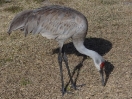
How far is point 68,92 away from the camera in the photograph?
657 cm

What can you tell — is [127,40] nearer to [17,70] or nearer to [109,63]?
[109,63]

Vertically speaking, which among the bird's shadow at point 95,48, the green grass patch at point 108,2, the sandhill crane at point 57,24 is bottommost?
the green grass patch at point 108,2

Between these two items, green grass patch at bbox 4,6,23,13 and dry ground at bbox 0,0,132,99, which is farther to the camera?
green grass patch at bbox 4,6,23,13

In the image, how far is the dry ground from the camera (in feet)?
21.5

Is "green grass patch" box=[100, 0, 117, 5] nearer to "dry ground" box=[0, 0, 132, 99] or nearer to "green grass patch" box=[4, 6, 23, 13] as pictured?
"dry ground" box=[0, 0, 132, 99]

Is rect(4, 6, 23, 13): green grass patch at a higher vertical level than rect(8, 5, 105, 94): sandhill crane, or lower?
lower

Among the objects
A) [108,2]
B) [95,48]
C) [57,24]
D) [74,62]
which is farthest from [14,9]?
[57,24]

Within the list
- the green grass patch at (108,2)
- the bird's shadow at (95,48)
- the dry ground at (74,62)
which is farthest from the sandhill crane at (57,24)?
the green grass patch at (108,2)

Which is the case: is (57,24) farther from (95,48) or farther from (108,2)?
(108,2)

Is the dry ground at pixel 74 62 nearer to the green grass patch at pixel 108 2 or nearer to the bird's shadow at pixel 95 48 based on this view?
the bird's shadow at pixel 95 48

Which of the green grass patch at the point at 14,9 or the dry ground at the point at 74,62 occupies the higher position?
the dry ground at the point at 74,62

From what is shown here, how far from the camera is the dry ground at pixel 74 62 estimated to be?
6543 millimetres

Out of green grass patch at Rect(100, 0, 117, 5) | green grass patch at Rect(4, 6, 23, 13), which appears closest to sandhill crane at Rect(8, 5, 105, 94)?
green grass patch at Rect(4, 6, 23, 13)

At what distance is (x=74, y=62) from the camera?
25.2ft
